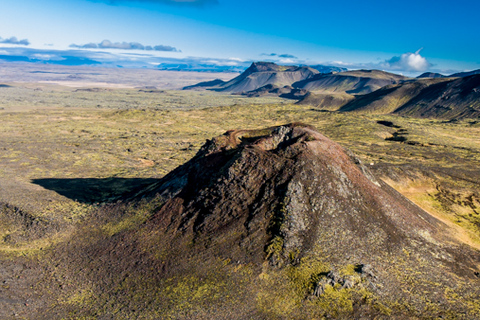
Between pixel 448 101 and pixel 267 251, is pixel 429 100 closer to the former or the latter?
pixel 448 101

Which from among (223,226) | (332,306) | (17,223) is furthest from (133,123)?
(332,306)

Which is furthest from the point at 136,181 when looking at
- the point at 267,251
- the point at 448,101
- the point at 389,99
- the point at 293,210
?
the point at 389,99

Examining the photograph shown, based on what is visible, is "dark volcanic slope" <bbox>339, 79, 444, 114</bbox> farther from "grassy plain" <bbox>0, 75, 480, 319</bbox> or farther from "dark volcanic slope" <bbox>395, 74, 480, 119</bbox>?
"grassy plain" <bbox>0, 75, 480, 319</bbox>

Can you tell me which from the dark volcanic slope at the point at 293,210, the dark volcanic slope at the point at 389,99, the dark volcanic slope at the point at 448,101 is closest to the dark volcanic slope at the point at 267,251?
the dark volcanic slope at the point at 293,210

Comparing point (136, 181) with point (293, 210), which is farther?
point (136, 181)

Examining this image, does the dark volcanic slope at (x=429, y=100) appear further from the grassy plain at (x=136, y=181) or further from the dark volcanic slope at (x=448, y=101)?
the grassy plain at (x=136, y=181)
